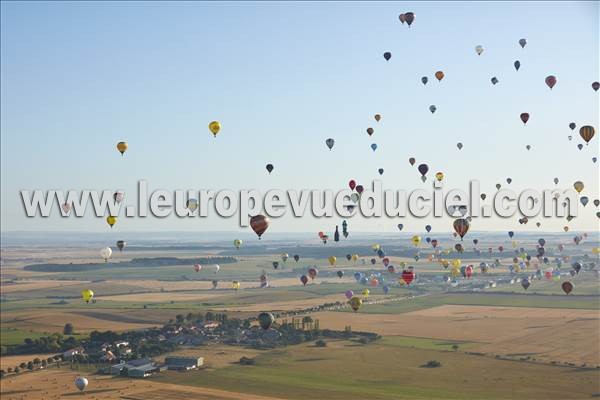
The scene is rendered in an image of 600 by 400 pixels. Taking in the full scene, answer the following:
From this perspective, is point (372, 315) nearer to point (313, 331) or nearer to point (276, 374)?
point (313, 331)

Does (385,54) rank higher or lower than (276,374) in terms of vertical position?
higher

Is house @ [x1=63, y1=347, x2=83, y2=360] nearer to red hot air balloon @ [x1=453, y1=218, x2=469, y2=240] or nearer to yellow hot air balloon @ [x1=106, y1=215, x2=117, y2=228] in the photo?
yellow hot air balloon @ [x1=106, y1=215, x2=117, y2=228]

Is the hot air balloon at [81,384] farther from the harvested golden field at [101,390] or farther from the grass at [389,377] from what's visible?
the grass at [389,377]

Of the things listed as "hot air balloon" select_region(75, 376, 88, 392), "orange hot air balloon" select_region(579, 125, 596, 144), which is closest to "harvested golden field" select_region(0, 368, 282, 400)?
"hot air balloon" select_region(75, 376, 88, 392)

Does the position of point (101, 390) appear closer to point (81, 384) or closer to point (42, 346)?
point (81, 384)

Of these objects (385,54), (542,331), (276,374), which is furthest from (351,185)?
(276,374)
